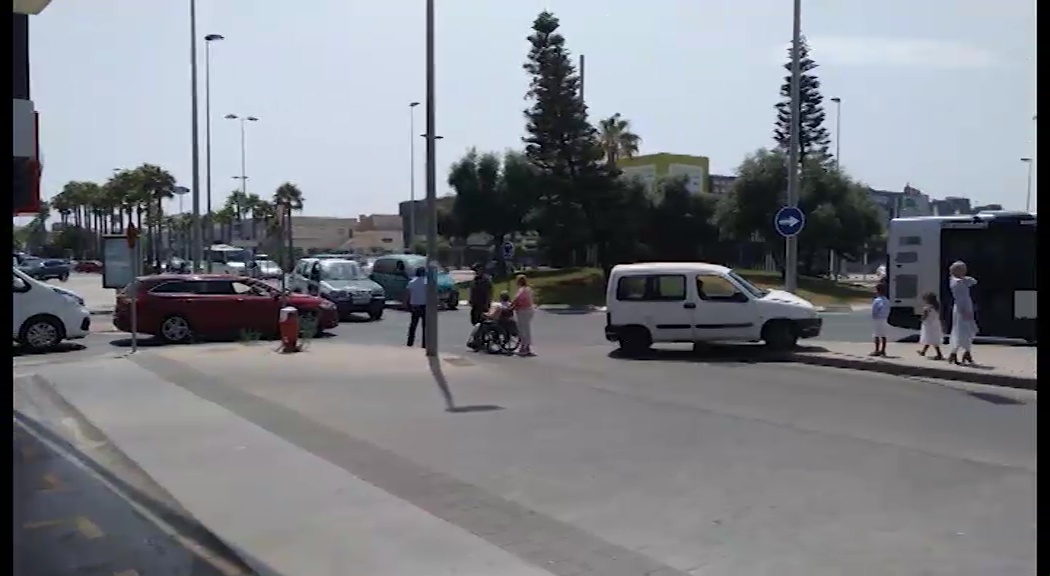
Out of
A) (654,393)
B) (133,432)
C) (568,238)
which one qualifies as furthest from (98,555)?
(568,238)

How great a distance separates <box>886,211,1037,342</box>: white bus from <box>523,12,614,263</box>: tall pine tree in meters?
21.9

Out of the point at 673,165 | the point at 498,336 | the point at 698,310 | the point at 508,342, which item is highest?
the point at 673,165

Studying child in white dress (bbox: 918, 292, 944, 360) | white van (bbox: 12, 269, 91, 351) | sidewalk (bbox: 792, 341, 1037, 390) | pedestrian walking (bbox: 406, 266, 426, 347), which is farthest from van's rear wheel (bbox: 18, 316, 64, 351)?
child in white dress (bbox: 918, 292, 944, 360)

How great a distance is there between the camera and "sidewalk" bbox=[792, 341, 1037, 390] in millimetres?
14375

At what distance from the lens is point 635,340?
18.6m

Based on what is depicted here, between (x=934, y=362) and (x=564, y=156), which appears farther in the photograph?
(x=564, y=156)

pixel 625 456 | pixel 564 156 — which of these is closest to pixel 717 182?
pixel 564 156

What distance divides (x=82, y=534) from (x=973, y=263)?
18103mm

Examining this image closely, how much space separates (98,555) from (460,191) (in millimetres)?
54369

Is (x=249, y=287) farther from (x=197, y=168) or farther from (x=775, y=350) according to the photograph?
(x=197, y=168)

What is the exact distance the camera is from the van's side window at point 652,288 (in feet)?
60.5

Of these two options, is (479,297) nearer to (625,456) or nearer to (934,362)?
(934,362)

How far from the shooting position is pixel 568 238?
43.2m

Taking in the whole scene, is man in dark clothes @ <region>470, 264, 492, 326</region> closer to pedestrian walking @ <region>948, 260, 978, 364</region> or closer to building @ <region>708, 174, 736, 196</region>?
pedestrian walking @ <region>948, 260, 978, 364</region>
